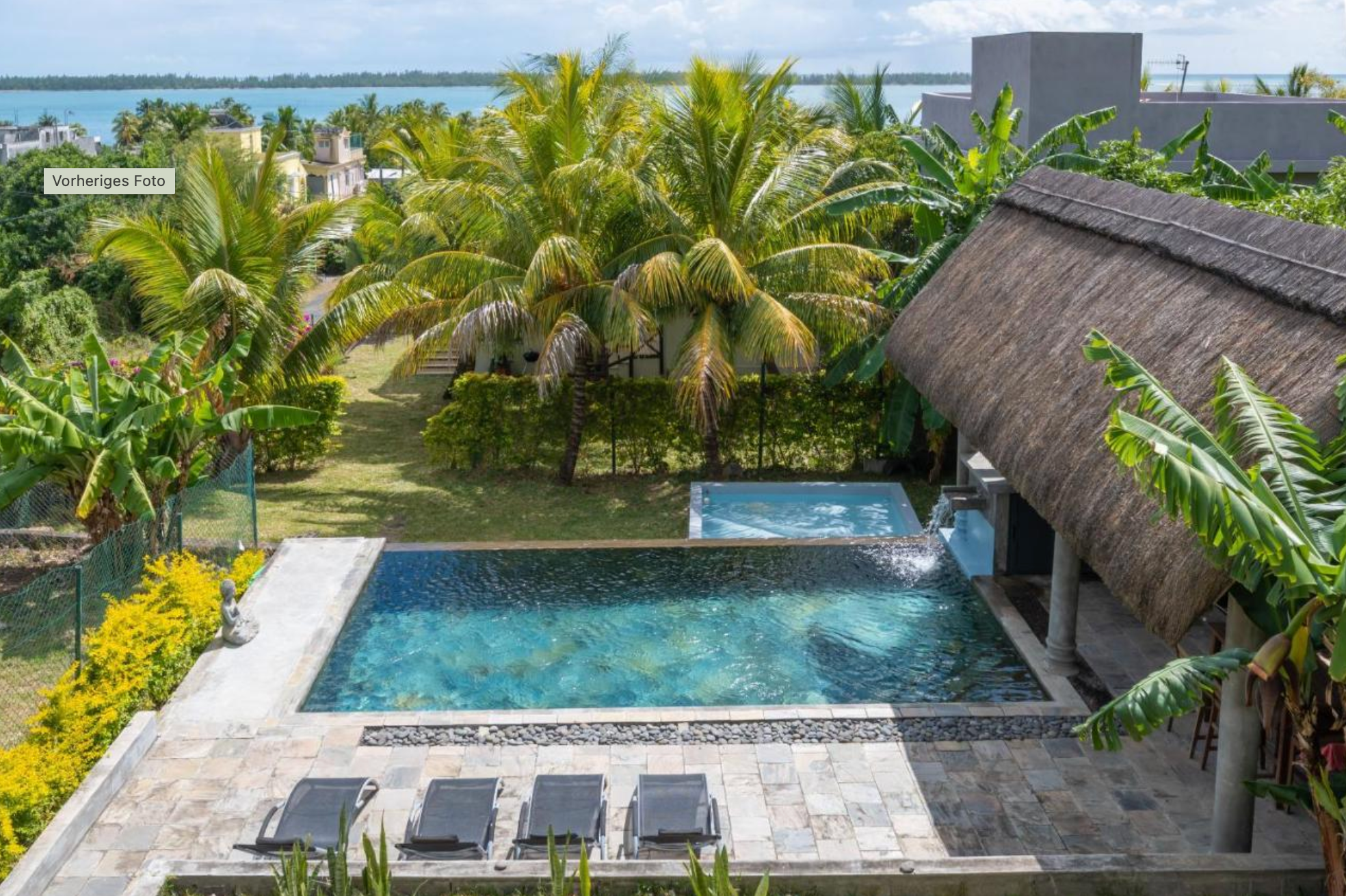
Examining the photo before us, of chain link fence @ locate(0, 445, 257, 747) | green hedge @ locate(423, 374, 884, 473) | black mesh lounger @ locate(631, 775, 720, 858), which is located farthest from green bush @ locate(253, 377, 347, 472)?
black mesh lounger @ locate(631, 775, 720, 858)

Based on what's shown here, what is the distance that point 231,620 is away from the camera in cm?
1234

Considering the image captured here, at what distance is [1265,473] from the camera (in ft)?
21.7

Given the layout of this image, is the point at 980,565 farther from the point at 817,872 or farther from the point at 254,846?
the point at 254,846

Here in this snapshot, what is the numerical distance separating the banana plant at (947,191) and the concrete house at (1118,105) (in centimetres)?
269

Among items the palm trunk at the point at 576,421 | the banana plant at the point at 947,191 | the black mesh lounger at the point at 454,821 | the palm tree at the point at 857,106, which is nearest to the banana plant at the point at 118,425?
the palm trunk at the point at 576,421

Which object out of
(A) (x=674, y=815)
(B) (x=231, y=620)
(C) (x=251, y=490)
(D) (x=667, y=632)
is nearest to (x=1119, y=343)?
(A) (x=674, y=815)

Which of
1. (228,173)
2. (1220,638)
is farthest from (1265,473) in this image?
(228,173)

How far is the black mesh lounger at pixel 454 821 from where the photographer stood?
850 centimetres

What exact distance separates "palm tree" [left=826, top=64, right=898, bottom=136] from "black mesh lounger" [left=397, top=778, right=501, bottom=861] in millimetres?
18229

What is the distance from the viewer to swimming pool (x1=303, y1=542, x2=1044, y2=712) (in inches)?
459

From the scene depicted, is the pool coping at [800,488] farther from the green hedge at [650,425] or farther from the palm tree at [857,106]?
the palm tree at [857,106]

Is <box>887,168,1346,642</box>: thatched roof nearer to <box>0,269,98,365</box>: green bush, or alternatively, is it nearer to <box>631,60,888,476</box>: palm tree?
<box>631,60,888,476</box>: palm tree

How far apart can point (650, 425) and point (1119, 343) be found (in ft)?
31.9

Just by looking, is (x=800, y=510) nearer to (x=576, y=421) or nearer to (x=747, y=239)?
(x=576, y=421)
